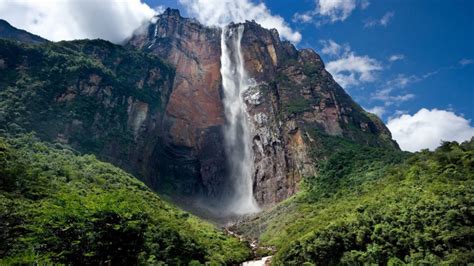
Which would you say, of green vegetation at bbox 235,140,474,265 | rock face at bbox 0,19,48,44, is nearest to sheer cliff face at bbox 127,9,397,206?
green vegetation at bbox 235,140,474,265

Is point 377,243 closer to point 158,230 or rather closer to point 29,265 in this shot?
point 158,230

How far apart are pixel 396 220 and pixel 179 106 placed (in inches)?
4007

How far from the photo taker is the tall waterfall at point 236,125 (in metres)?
126

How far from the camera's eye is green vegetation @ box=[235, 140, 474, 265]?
142ft

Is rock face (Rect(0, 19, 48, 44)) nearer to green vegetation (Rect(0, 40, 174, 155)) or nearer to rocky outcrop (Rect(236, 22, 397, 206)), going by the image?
green vegetation (Rect(0, 40, 174, 155))

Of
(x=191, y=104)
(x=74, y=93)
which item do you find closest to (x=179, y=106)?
(x=191, y=104)

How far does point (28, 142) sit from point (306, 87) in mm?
90175

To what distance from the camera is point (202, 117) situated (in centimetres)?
14075

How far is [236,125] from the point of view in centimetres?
14062

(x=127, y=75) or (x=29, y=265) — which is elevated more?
(x=127, y=75)

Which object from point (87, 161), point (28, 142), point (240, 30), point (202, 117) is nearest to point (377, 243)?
point (87, 161)

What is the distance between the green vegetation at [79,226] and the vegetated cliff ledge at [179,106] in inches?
1251

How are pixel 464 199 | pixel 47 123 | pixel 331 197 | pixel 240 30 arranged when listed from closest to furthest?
1. pixel 464 199
2. pixel 331 197
3. pixel 47 123
4. pixel 240 30

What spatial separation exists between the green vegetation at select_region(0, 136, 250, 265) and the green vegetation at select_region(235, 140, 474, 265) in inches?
529
